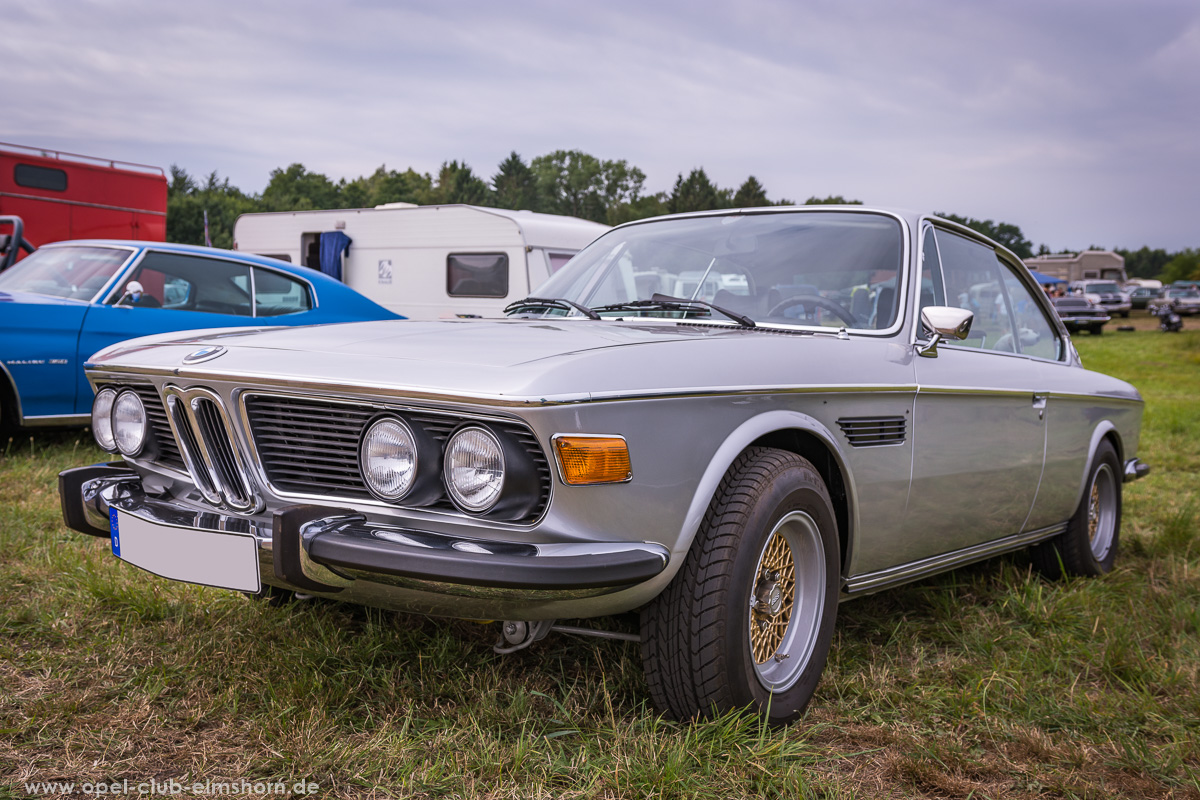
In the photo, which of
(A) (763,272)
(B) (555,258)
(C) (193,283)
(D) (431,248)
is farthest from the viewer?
(D) (431,248)

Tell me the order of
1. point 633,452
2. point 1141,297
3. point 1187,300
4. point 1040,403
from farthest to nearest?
point 1141,297 < point 1187,300 < point 1040,403 < point 633,452

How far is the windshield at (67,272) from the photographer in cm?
606

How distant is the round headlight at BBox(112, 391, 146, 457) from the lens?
2642 millimetres

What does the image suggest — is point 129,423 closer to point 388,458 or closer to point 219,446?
point 219,446

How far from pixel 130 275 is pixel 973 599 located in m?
5.34

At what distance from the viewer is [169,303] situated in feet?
20.6

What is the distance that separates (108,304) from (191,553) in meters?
4.41

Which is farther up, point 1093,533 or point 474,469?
point 474,469

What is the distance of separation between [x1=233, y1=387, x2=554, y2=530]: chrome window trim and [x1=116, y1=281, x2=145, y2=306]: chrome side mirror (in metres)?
4.24

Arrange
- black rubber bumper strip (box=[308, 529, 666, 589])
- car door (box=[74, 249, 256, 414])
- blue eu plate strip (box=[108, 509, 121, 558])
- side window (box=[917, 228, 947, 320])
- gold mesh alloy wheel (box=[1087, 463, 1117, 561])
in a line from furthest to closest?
car door (box=[74, 249, 256, 414]), gold mesh alloy wheel (box=[1087, 463, 1117, 561]), side window (box=[917, 228, 947, 320]), blue eu plate strip (box=[108, 509, 121, 558]), black rubber bumper strip (box=[308, 529, 666, 589])

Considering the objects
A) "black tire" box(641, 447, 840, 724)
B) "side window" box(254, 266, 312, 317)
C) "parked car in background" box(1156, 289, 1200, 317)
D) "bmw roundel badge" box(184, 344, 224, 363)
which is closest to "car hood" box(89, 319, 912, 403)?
"bmw roundel badge" box(184, 344, 224, 363)

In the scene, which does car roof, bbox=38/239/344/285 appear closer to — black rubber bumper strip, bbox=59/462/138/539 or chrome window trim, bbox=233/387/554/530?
black rubber bumper strip, bbox=59/462/138/539

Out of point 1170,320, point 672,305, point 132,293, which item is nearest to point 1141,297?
point 1170,320

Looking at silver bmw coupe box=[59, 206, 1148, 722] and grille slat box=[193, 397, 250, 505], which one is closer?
silver bmw coupe box=[59, 206, 1148, 722]
